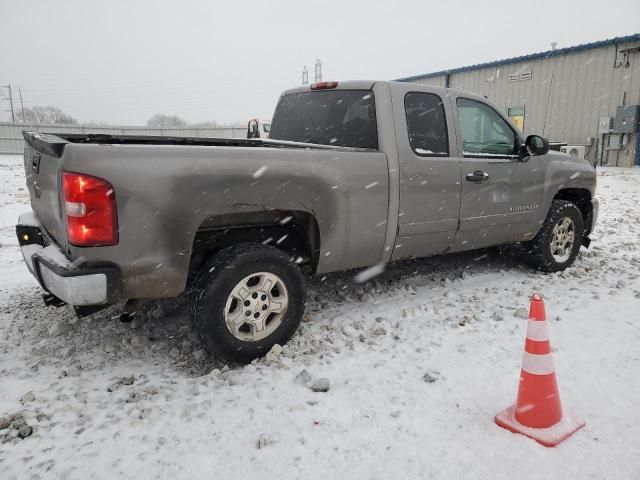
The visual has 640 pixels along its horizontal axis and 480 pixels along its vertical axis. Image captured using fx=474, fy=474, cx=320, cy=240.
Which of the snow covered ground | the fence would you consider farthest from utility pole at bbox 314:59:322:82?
the snow covered ground

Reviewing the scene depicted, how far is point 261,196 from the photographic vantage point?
118 inches

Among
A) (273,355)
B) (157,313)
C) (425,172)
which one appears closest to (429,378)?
(273,355)

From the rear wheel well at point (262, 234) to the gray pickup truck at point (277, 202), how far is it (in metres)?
0.01

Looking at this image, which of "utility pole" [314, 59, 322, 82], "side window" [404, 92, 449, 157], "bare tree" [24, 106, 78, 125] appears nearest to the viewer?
"side window" [404, 92, 449, 157]

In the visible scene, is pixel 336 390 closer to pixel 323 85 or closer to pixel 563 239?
pixel 323 85

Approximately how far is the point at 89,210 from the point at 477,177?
311 cm

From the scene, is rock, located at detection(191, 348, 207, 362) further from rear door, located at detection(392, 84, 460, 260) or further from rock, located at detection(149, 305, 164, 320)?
rear door, located at detection(392, 84, 460, 260)

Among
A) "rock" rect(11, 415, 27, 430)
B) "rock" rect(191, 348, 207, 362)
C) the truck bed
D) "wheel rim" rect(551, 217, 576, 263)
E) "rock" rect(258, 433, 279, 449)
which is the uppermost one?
the truck bed

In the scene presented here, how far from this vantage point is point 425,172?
3795mm

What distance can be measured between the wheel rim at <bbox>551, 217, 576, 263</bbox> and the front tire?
130 inches

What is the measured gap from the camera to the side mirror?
14.8 ft

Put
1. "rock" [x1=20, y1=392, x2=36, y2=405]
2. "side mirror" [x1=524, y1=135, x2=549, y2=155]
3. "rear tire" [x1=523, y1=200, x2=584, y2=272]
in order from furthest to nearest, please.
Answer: "rear tire" [x1=523, y1=200, x2=584, y2=272] < "side mirror" [x1=524, y1=135, x2=549, y2=155] < "rock" [x1=20, y1=392, x2=36, y2=405]

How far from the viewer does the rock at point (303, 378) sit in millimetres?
2867

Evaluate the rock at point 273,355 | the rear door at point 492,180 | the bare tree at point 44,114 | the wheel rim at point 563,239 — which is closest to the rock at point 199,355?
the rock at point 273,355
